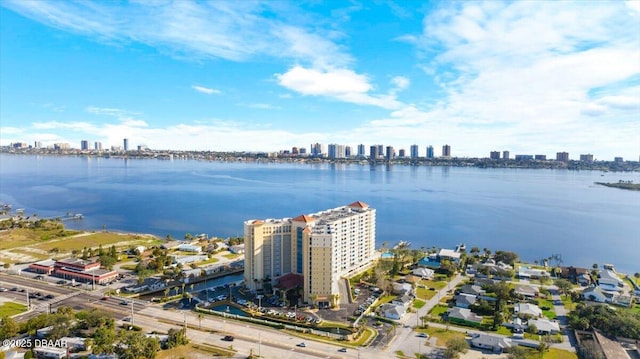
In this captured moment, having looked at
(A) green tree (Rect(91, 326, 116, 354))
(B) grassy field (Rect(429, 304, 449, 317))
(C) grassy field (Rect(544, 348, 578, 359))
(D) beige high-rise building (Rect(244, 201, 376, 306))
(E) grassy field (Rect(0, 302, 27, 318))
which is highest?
(D) beige high-rise building (Rect(244, 201, 376, 306))

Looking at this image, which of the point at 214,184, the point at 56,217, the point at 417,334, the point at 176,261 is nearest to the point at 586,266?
the point at 417,334

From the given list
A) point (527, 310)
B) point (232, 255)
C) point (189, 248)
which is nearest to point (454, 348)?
point (527, 310)

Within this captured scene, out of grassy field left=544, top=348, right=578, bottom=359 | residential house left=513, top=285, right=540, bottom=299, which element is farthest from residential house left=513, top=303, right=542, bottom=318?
grassy field left=544, top=348, right=578, bottom=359

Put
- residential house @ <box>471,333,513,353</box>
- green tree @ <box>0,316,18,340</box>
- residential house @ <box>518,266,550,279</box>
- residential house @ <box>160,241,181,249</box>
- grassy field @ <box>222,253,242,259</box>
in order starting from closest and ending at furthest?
green tree @ <box>0,316,18,340</box> < residential house @ <box>471,333,513,353</box> < residential house @ <box>518,266,550,279</box> < grassy field @ <box>222,253,242,259</box> < residential house @ <box>160,241,181,249</box>

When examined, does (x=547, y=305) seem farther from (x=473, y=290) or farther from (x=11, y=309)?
(x=11, y=309)

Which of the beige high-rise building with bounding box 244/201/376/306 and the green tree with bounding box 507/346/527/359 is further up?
the beige high-rise building with bounding box 244/201/376/306

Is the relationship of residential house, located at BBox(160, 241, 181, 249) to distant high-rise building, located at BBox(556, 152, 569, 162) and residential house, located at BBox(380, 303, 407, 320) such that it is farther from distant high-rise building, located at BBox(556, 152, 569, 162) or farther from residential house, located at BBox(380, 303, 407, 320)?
distant high-rise building, located at BBox(556, 152, 569, 162)

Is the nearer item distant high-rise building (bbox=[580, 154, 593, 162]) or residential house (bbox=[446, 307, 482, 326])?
residential house (bbox=[446, 307, 482, 326])
